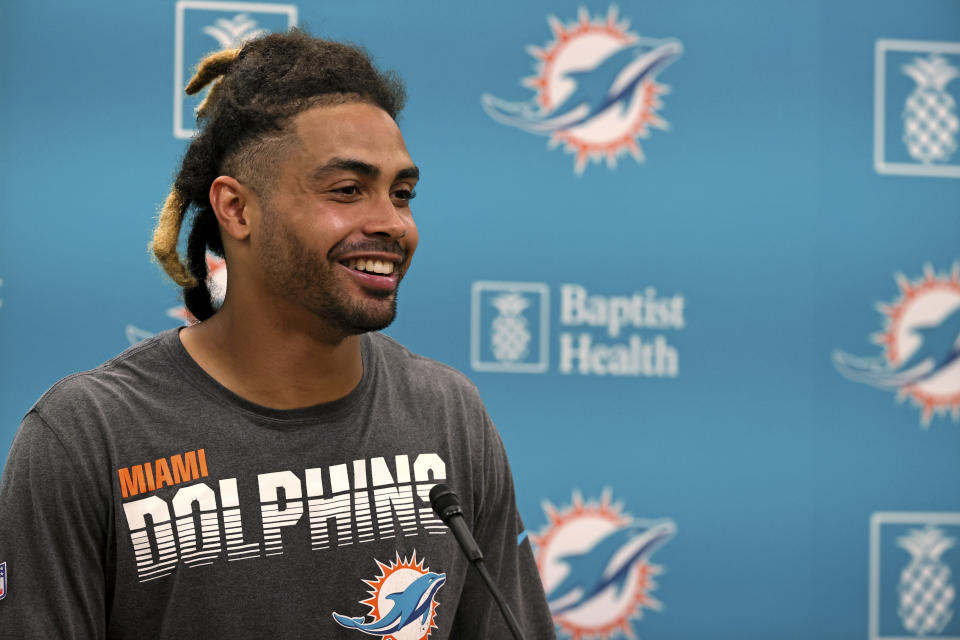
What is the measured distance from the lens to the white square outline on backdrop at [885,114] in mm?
2846

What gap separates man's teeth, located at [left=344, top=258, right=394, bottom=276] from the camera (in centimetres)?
139

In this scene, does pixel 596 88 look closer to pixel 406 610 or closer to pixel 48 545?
pixel 406 610

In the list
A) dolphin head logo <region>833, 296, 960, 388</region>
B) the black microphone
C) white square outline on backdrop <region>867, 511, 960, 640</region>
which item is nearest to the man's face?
the black microphone

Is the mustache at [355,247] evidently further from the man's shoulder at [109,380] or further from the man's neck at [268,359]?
the man's shoulder at [109,380]

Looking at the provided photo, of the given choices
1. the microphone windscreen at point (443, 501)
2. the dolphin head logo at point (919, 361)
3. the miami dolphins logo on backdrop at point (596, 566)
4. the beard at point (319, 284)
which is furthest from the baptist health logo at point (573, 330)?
the microphone windscreen at point (443, 501)

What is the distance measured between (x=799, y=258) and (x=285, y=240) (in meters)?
1.78

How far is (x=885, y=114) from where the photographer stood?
2850 millimetres

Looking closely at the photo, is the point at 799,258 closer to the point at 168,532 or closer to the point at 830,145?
the point at 830,145

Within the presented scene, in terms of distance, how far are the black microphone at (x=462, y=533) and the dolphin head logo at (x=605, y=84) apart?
1636mm

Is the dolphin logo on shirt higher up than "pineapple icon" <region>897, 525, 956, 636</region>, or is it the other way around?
the dolphin logo on shirt

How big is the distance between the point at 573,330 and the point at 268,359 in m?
1.38

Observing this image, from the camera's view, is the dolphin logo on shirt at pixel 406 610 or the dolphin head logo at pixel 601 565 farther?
the dolphin head logo at pixel 601 565

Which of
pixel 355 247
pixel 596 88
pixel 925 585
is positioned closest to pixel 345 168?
pixel 355 247

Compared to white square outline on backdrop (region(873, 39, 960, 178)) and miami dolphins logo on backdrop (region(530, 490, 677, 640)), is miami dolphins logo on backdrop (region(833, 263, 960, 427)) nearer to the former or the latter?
white square outline on backdrop (region(873, 39, 960, 178))
